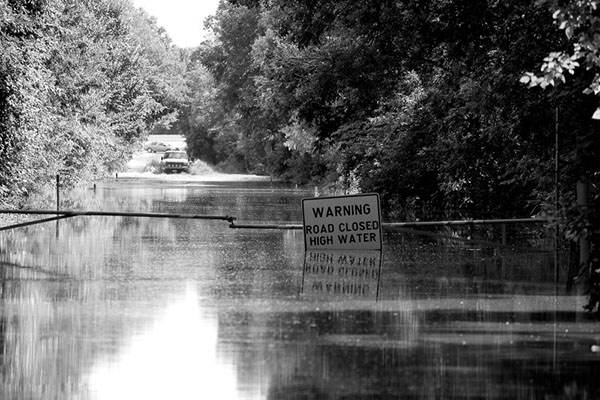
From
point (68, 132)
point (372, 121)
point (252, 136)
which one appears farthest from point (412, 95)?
point (252, 136)

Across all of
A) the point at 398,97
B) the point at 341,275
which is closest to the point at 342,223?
the point at 341,275

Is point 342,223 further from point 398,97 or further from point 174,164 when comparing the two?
point 174,164

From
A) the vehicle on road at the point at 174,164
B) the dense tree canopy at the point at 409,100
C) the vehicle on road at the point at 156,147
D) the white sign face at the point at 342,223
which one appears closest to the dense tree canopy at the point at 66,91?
the dense tree canopy at the point at 409,100

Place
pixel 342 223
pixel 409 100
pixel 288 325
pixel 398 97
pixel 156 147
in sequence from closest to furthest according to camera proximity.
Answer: pixel 288 325
pixel 342 223
pixel 409 100
pixel 398 97
pixel 156 147

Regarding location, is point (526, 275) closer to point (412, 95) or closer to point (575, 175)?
point (575, 175)

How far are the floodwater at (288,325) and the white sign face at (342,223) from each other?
266mm

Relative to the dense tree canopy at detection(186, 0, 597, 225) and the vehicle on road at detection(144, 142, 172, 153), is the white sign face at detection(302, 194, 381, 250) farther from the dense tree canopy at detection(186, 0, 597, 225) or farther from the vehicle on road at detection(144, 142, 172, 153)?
the vehicle on road at detection(144, 142, 172, 153)

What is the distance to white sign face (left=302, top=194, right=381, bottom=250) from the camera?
23297 mm

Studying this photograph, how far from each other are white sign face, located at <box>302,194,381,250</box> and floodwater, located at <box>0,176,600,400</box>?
0.27 meters

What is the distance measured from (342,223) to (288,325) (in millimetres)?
9963

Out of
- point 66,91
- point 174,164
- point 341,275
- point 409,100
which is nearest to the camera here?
point 341,275

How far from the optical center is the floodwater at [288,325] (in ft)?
34.8

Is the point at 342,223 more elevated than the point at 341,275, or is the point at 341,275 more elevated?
the point at 342,223

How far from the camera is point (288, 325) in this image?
14.3 meters
